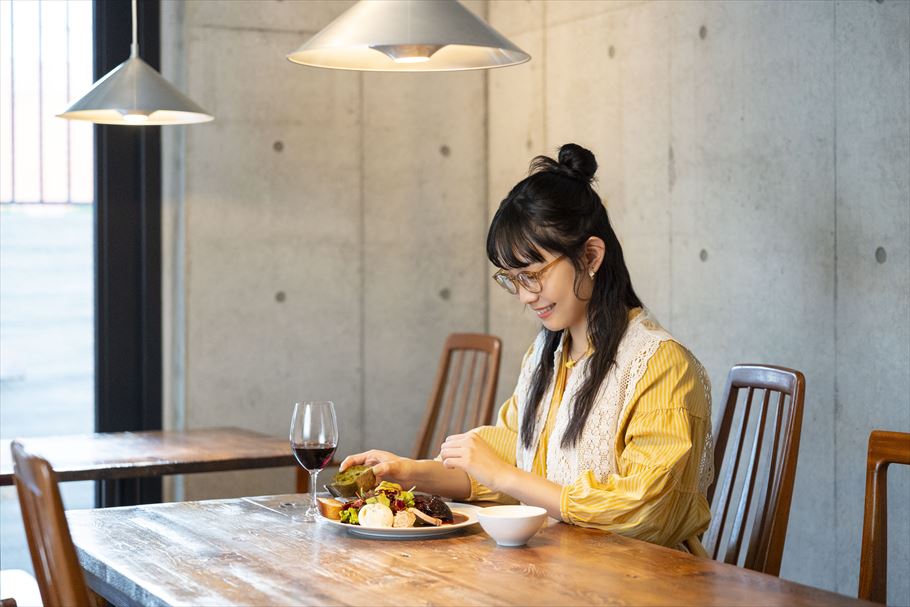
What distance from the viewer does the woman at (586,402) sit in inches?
77.8

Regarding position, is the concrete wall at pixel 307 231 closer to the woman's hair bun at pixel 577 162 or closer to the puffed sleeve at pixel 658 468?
the woman's hair bun at pixel 577 162

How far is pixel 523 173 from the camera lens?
173 inches

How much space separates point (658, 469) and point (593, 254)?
45 centimetres

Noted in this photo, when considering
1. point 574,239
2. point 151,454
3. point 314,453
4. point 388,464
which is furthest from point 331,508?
point 151,454

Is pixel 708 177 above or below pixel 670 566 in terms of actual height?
above

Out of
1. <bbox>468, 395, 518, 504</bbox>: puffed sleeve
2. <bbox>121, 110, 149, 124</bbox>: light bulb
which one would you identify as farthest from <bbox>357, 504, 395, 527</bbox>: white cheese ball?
<bbox>121, 110, 149, 124</bbox>: light bulb

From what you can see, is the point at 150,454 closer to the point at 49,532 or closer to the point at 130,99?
the point at 130,99

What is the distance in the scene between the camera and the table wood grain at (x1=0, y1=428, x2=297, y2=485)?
9.68ft

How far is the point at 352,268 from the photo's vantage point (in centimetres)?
441

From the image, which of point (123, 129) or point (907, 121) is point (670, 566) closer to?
point (907, 121)

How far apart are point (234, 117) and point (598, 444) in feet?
8.24

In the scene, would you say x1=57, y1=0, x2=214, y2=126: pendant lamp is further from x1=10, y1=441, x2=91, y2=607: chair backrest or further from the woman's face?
Result: x1=10, y1=441, x2=91, y2=607: chair backrest

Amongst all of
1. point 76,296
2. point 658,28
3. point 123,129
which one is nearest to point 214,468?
point 76,296

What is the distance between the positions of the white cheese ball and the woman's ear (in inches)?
24.6
